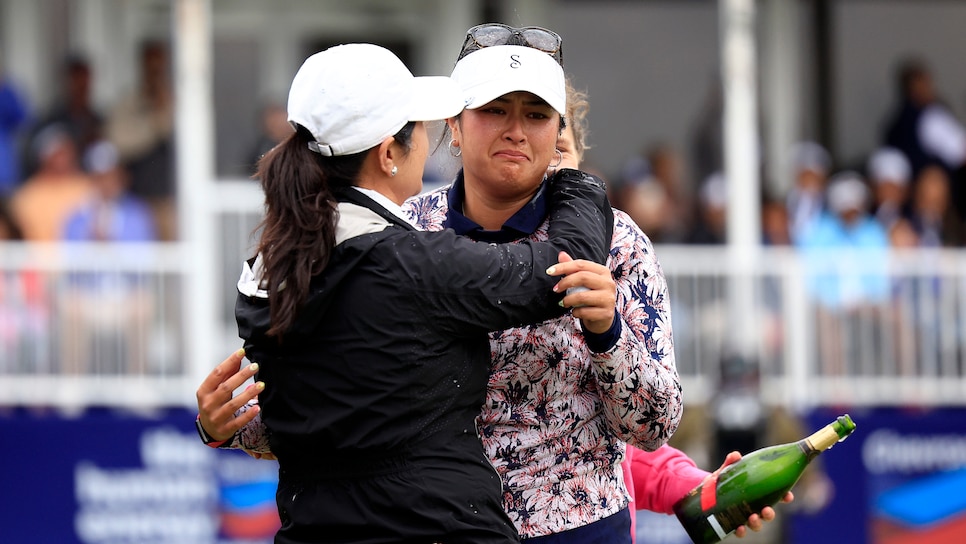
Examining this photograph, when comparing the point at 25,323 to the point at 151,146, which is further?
the point at 151,146

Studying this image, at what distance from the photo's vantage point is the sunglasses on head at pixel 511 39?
3.41 m

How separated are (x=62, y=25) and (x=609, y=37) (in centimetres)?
471

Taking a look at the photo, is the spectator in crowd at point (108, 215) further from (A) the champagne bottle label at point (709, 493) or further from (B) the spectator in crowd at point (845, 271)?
(A) the champagne bottle label at point (709, 493)

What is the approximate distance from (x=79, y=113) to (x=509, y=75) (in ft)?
29.7

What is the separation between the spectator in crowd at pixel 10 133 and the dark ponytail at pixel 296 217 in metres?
8.84

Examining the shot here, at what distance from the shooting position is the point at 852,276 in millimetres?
11141

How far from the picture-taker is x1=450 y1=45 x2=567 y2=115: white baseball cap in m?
3.29

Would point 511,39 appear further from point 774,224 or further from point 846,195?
point 774,224

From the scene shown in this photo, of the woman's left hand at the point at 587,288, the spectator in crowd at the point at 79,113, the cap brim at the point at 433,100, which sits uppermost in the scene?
the spectator in crowd at the point at 79,113

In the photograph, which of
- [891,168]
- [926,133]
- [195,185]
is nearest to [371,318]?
[195,185]

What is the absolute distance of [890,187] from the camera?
39.7 ft

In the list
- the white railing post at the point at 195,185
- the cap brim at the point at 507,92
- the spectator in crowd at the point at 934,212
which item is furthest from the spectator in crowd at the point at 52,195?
the cap brim at the point at 507,92

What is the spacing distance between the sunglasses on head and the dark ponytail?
20.0 inches

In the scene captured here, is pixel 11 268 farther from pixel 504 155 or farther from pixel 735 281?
pixel 504 155
